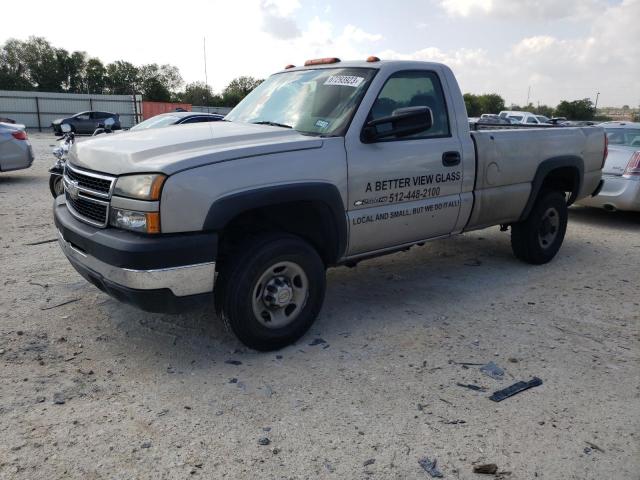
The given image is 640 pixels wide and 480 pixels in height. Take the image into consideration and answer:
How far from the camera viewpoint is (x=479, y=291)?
5.01 m

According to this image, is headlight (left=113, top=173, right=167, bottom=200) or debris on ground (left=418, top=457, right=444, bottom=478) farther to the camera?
headlight (left=113, top=173, right=167, bottom=200)

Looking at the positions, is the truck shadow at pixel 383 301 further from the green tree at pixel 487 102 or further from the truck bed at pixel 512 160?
the green tree at pixel 487 102

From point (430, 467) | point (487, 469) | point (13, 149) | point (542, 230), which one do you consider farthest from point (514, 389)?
point (13, 149)

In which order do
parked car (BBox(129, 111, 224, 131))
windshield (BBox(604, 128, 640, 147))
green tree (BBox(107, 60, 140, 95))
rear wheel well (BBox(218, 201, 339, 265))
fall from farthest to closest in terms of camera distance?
green tree (BBox(107, 60, 140, 95)) → parked car (BBox(129, 111, 224, 131)) → windshield (BBox(604, 128, 640, 147)) → rear wheel well (BBox(218, 201, 339, 265))

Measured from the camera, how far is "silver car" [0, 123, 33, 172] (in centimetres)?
1055

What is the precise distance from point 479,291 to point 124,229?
3.37 meters

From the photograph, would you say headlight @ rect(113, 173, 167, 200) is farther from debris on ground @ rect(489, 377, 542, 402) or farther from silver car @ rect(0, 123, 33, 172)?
silver car @ rect(0, 123, 33, 172)

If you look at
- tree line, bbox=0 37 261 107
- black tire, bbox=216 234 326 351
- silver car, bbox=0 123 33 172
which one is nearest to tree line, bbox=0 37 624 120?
tree line, bbox=0 37 261 107

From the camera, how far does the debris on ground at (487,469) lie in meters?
2.49

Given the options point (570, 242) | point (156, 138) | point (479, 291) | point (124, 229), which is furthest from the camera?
point (570, 242)

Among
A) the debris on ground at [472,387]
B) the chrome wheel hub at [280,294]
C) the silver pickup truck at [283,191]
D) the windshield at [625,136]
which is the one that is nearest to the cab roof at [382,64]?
the silver pickup truck at [283,191]

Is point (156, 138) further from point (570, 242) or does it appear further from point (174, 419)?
point (570, 242)

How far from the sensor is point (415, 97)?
4.35 meters

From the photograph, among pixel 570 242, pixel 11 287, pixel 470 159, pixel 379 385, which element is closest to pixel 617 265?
pixel 570 242
